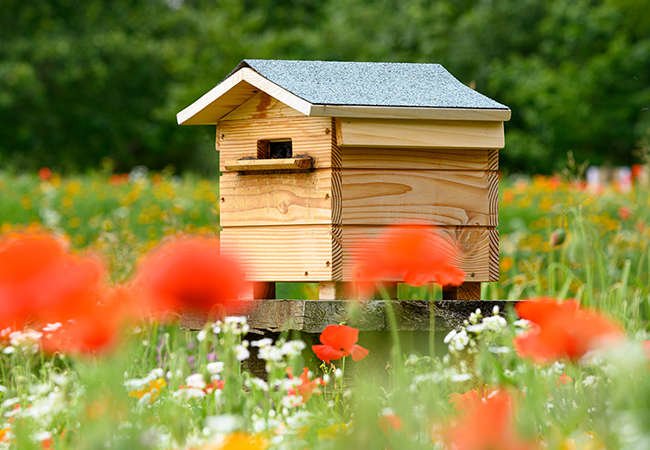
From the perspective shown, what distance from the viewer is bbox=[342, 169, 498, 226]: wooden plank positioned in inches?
127

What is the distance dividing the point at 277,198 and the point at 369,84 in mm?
475

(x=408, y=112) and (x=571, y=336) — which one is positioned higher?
(x=408, y=112)

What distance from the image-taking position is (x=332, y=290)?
322 centimetres

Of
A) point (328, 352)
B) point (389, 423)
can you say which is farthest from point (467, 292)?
point (389, 423)

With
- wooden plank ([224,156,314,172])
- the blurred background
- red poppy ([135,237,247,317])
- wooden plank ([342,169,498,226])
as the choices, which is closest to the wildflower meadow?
red poppy ([135,237,247,317])

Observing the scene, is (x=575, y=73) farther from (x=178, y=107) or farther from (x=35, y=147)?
(x=35, y=147)

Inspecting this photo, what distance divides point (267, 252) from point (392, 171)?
484 mm

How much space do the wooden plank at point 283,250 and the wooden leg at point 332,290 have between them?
47 mm

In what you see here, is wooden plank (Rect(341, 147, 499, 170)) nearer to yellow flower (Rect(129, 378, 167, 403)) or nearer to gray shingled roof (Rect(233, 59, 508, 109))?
gray shingled roof (Rect(233, 59, 508, 109))

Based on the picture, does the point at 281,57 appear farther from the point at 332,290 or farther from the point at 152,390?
the point at 152,390

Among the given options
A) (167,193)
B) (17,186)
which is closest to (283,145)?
(167,193)

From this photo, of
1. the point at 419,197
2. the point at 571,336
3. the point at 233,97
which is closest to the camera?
the point at 571,336

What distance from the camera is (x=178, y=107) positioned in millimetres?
17000

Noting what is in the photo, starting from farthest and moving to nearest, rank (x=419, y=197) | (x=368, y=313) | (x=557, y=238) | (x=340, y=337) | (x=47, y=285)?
(x=557, y=238), (x=419, y=197), (x=368, y=313), (x=340, y=337), (x=47, y=285)
